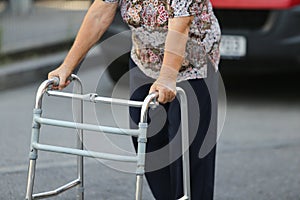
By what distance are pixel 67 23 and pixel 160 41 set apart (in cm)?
770

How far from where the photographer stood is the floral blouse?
3.90 meters

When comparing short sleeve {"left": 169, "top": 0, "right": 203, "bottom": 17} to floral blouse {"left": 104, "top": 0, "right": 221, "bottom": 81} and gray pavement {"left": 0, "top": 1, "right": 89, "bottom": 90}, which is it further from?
gray pavement {"left": 0, "top": 1, "right": 89, "bottom": 90}

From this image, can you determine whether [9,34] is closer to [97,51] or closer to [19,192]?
[97,51]

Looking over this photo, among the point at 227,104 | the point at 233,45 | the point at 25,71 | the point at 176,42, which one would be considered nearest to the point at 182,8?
the point at 176,42

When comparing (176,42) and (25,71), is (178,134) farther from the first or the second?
(25,71)

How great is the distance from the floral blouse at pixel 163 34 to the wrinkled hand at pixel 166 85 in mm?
260

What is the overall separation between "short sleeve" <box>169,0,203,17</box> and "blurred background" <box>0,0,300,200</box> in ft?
2.97

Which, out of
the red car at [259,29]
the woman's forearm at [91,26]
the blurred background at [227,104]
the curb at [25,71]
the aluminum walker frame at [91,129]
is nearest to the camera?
the aluminum walker frame at [91,129]

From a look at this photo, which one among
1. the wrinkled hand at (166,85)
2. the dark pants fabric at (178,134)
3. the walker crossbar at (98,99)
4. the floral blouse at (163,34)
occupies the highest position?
the floral blouse at (163,34)

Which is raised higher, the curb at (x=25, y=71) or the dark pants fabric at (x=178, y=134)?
the dark pants fabric at (x=178, y=134)

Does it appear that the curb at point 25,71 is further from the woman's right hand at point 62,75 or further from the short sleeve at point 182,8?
the short sleeve at point 182,8

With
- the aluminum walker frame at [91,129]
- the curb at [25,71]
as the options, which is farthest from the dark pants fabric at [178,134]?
the curb at [25,71]

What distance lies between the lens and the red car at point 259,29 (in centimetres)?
786

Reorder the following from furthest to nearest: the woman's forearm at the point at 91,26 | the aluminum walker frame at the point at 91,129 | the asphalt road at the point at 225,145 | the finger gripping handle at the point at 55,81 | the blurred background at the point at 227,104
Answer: the blurred background at the point at 227,104
the asphalt road at the point at 225,145
the woman's forearm at the point at 91,26
the finger gripping handle at the point at 55,81
the aluminum walker frame at the point at 91,129
